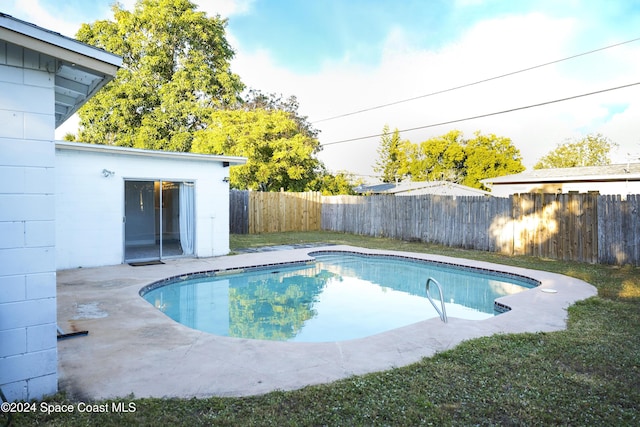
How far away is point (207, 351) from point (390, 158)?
118ft

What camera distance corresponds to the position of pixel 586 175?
1794 centimetres

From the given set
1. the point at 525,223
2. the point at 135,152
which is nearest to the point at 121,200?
the point at 135,152

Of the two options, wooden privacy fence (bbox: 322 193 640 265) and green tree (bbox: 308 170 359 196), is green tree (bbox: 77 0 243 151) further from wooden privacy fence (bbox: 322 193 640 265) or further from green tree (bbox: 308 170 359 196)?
wooden privacy fence (bbox: 322 193 640 265)

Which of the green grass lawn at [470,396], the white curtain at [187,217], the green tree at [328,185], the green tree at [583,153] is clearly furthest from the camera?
the green tree at [583,153]

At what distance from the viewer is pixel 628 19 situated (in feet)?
37.6

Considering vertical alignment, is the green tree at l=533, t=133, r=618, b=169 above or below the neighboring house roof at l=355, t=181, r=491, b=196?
above

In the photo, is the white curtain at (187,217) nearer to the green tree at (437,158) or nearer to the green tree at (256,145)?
the green tree at (256,145)

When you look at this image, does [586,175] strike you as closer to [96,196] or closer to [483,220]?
[483,220]

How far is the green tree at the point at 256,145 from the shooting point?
18.5 m

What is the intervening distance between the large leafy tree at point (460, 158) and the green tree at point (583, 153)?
9.63ft

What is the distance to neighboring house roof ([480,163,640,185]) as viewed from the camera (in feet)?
55.0

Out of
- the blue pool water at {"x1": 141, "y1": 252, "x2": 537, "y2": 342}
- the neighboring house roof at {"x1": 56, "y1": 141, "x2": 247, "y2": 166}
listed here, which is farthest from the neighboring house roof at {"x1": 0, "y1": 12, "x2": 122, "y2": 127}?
the neighboring house roof at {"x1": 56, "y1": 141, "x2": 247, "y2": 166}

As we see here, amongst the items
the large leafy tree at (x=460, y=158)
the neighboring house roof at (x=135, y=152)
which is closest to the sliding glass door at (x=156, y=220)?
the neighboring house roof at (x=135, y=152)

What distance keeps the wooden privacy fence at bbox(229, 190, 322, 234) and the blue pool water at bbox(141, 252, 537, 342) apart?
6880 mm
